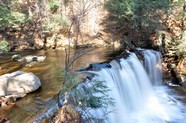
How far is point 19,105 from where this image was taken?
20.1ft

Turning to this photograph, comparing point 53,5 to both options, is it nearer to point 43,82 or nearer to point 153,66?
point 153,66

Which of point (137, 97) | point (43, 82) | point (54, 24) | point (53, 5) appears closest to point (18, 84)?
point (43, 82)

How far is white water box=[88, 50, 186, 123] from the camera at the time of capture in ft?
26.5

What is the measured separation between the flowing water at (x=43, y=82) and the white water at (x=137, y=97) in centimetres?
137

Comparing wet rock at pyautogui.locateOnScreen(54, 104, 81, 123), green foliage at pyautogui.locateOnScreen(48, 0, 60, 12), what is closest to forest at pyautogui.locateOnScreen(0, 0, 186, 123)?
green foliage at pyautogui.locateOnScreen(48, 0, 60, 12)

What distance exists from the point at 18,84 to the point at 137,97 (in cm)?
479

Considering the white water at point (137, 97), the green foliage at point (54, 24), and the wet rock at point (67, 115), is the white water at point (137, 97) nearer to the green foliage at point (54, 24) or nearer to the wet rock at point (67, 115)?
the wet rock at point (67, 115)

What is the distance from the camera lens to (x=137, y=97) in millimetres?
9406

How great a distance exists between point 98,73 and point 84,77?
2.59 ft

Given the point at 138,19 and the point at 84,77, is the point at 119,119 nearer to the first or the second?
the point at 84,77

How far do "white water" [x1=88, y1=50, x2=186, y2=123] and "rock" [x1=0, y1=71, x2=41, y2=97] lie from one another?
209 cm

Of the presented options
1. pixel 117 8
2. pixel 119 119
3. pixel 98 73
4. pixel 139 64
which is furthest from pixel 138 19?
pixel 119 119

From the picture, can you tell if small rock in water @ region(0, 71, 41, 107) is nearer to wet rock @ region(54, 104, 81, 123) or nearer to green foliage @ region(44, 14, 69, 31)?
wet rock @ region(54, 104, 81, 123)

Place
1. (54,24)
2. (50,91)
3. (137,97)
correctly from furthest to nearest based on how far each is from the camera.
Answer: (54,24), (137,97), (50,91)
